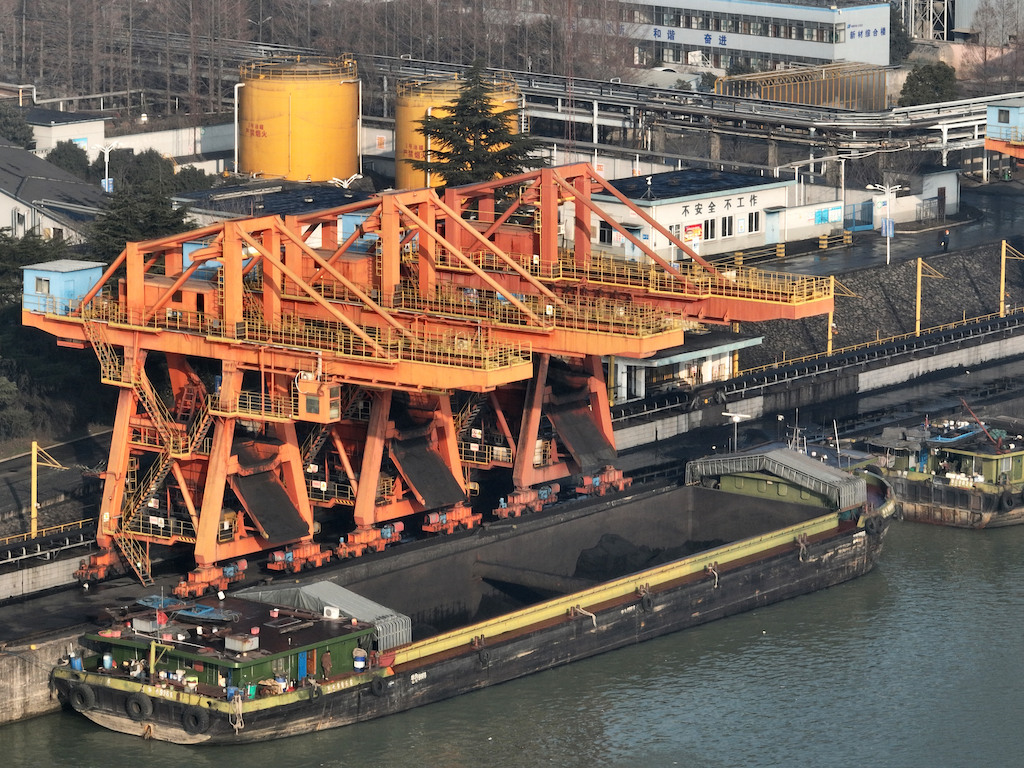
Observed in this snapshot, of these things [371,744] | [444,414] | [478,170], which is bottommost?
[371,744]

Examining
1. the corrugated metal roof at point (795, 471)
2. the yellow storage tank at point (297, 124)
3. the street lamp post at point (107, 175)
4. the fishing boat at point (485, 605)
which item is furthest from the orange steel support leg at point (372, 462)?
the yellow storage tank at point (297, 124)

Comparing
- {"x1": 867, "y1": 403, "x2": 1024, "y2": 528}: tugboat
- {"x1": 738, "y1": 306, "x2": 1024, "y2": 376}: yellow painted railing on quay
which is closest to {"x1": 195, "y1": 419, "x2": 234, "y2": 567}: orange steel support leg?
{"x1": 867, "y1": 403, "x2": 1024, "y2": 528}: tugboat

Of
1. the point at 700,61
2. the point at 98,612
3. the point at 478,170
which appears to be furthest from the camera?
the point at 700,61

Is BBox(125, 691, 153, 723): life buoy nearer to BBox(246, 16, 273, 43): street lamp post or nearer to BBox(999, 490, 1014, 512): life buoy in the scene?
BBox(999, 490, 1014, 512): life buoy

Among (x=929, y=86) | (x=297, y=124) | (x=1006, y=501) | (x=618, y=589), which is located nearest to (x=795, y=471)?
(x=1006, y=501)

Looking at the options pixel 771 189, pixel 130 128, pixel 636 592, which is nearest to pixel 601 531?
pixel 636 592

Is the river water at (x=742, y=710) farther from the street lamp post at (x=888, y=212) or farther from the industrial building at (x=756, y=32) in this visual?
the industrial building at (x=756, y=32)

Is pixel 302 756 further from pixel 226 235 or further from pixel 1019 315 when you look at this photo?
pixel 1019 315
